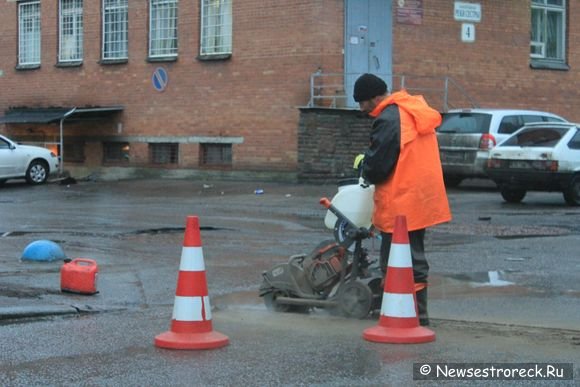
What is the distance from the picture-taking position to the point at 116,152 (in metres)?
27.4

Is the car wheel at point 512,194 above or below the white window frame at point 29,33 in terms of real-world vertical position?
below

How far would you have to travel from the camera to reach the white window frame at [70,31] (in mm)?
27812

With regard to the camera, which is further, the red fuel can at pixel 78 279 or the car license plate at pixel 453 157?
the car license plate at pixel 453 157

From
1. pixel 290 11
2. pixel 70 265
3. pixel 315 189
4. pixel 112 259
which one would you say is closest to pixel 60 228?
pixel 112 259

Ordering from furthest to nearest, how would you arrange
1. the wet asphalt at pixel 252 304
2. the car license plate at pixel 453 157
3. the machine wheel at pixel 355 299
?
the car license plate at pixel 453 157 → the machine wheel at pixel 355 299 → the wet asphalt at pixel 252 304

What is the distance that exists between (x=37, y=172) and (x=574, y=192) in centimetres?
1415

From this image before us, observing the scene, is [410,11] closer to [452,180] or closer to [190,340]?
[452,180]

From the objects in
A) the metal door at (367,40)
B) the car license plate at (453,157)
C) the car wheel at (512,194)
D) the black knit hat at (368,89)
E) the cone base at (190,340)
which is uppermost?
the metal door at (367,40)

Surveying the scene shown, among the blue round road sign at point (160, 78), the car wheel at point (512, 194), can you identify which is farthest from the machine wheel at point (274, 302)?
the blue round road sign at point (160, 78)

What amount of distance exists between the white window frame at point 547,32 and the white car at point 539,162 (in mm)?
8392

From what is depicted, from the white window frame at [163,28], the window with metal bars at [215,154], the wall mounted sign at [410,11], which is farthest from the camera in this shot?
the white window frame at [163,28]

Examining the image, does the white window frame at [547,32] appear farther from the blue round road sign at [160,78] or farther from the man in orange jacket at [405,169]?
the man in orange jacket at [405,169]

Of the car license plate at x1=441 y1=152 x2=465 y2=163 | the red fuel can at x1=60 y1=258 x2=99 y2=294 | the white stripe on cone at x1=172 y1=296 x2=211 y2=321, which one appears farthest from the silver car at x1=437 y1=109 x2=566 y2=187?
the white stripe on cone at x1=172 y1=296 x2=211 y2=321

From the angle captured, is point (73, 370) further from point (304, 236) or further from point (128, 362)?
point (304, 236)
